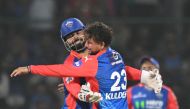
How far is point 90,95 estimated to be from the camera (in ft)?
22.7

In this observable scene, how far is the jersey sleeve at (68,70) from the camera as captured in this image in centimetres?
687

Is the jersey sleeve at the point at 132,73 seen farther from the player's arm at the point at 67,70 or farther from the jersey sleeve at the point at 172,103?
the jersey sleeve at the point at 172,103

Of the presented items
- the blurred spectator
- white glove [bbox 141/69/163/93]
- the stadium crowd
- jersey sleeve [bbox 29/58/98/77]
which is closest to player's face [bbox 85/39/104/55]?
jersey sleeve [bbox 29/58/98/77]

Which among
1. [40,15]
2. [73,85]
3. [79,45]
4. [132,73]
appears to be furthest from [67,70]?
[40,15]

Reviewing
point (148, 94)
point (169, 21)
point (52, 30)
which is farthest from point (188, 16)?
point (148, 94)

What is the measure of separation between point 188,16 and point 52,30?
2459 millimetres

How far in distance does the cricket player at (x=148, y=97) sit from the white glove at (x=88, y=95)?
267 centimetres

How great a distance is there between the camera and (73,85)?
7.16 meters

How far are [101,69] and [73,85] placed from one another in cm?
35

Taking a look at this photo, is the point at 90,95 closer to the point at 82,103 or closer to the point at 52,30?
the point at 82,103

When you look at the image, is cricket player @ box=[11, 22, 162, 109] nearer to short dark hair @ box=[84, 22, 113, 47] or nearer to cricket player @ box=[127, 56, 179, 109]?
short dark hair @ box=[84, 22, 113, 47]

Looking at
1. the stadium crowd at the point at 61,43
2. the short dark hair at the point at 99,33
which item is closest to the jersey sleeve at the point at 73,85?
the short dark hair at the point at 99,33

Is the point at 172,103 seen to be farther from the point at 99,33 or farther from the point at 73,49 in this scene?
the point at 99,33

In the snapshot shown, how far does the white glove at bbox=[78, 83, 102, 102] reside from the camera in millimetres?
6922
